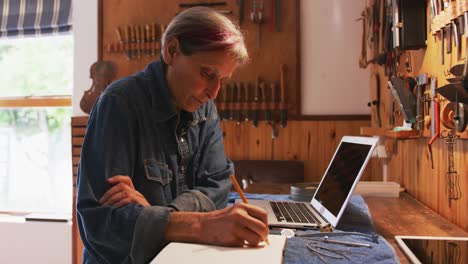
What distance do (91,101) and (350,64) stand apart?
162 cm

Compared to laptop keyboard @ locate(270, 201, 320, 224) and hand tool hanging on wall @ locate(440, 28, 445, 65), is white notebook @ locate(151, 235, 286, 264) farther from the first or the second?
hand tool hanging on wall @ locate(440, 28, 445, 65)

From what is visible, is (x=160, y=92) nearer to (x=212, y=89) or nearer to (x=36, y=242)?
(x=212, y=89)

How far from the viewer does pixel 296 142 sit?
8.69ft

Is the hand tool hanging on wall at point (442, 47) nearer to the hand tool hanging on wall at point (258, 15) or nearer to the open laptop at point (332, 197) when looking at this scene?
the open laptop at point (332, 197)

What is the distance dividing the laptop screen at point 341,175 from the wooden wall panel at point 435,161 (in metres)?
0.27

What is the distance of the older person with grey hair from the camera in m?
0.82

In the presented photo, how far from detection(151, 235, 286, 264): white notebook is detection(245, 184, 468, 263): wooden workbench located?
1.00ft

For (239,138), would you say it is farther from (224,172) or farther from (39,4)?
(39,4)

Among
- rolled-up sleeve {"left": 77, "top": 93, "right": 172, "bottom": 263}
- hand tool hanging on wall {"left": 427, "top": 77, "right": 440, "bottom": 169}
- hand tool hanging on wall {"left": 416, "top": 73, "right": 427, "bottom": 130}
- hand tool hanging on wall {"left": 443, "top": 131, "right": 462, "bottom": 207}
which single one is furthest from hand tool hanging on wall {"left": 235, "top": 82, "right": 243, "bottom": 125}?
rolled-up sleeve {"left": 77, "top": 93, "right": 172, "bottom": 263}

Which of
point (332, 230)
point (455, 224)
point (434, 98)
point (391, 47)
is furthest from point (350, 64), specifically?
point (332, 230)

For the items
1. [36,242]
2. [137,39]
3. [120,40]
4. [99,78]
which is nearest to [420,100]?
[99,78]

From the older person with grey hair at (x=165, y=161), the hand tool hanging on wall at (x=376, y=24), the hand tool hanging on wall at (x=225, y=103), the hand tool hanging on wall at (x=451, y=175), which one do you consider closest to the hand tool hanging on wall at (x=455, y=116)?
the hand tool hanging on wall at (x=451, y=175)

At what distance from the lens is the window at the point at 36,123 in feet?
9.93

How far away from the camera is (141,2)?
282 centimetres
